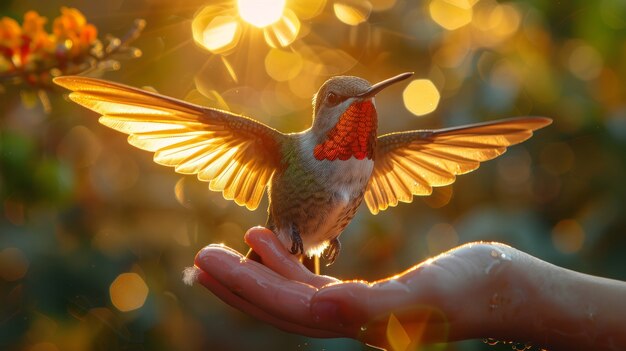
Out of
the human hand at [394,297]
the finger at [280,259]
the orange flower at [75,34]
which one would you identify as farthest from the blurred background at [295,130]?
the human hand at [394,297]

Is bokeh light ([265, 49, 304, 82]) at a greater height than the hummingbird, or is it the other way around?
bokeh light ([265, 49, 304, 82])

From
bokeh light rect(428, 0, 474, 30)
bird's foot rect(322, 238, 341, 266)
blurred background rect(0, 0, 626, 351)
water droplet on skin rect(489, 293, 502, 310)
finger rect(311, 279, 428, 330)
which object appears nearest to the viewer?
finger rect(311, 279, 428, 330)

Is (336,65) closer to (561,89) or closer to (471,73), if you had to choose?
(471,73)

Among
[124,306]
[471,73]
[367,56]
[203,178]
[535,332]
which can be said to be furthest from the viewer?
[124,306]

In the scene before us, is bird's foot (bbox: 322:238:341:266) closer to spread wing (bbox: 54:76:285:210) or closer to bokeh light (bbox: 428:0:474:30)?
spread wing (bbox: 54:76:285:210)

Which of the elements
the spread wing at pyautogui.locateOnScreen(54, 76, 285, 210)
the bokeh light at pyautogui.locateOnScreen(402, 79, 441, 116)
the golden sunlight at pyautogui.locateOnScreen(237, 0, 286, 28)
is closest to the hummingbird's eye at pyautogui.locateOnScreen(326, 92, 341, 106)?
the spread wing at pyautogui.locateOnScreen(54, 76, 285, 210)

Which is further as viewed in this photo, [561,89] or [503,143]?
[561,89]

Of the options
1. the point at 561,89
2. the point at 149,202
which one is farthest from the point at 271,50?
the point at 561,89

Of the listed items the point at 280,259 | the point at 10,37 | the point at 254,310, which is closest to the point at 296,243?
the point at 280,259
